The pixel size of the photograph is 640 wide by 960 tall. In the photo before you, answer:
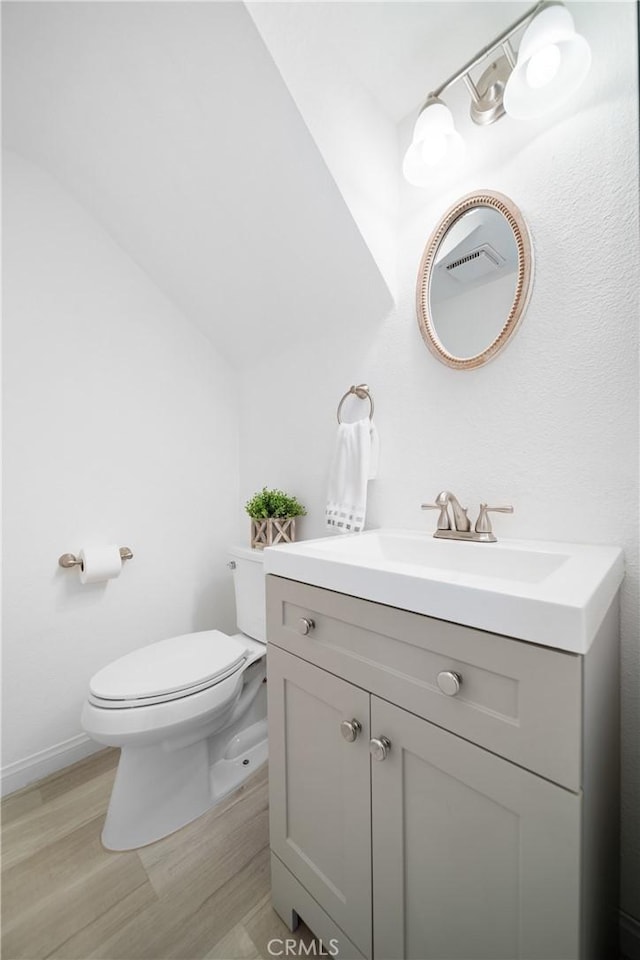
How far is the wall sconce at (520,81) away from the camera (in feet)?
2.78

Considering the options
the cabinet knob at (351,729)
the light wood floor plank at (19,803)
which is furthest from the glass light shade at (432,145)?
the light wood floor plank at (19,803)

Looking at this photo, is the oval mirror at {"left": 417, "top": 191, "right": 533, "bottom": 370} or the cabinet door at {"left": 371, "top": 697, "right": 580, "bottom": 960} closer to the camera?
the cabinet door at {"left": 371, "top": 697, "right": 580, "bottom": 960}

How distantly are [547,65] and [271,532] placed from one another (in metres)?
1.51

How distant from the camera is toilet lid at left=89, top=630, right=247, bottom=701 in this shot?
1127 millimetres

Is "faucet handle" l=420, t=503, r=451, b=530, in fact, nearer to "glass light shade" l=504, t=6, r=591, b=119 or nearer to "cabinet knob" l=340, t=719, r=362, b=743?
"cabinet knob" l=340, t=719, r=362, b=743

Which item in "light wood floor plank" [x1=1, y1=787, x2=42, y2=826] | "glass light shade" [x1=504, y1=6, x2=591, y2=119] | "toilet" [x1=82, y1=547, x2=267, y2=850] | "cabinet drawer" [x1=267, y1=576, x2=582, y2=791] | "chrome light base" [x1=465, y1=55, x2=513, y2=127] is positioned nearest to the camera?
"cabinet drawer" [x1=267, y1=576, x2=582, y2=791]

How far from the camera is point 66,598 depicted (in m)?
1.49

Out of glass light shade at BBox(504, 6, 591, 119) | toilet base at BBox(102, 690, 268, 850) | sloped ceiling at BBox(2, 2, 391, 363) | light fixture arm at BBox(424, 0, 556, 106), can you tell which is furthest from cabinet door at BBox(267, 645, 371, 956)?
light fixture arm at BBox(424, 0, 556, 106)

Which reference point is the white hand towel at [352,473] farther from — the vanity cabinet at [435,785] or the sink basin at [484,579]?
the vanity cabinet at [435,785]

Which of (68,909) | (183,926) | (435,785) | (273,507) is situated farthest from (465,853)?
(273,507)

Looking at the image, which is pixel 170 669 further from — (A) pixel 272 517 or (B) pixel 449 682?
(B) pixel 449 682

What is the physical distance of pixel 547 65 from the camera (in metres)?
0.87

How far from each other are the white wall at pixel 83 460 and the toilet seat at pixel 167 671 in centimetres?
36

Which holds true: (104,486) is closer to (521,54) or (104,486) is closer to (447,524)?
(447,524)
